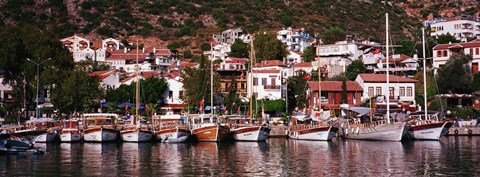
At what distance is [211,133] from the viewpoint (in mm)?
60781

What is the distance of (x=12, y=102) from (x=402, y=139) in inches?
1873

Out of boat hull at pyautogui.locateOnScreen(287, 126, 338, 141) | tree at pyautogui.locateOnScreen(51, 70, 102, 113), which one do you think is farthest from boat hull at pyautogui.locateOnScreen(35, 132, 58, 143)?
boat hull at pyautogui.locateOnScreen(287, 126, 338, 141)

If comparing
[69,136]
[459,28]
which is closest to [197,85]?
[69,136]

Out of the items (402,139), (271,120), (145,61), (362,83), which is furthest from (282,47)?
(402,139)

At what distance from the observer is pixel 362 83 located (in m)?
85.6

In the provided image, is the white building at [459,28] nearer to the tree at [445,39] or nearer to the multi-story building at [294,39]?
the tree at [445,39]

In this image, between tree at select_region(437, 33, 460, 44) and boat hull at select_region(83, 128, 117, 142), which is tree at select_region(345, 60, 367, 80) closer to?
tree at select_region(437, 33, 460, 44)

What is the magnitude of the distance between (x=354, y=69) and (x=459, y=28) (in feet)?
153

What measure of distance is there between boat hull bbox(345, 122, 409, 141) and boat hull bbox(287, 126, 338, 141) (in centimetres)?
249

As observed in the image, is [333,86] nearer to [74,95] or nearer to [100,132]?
[74,95]

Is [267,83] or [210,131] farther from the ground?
[267,83]

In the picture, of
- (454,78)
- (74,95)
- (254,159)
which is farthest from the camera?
(454,78)

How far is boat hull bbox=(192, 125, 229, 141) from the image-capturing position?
199 feet

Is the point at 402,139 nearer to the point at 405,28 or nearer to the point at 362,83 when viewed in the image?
the point at 362,83
